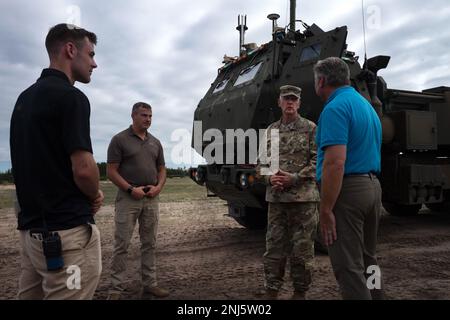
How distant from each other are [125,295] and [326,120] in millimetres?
2414

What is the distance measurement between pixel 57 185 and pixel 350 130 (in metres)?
1.67

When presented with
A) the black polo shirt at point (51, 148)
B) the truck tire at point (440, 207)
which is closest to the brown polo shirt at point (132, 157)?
the black polo shirt at point (51, 148)

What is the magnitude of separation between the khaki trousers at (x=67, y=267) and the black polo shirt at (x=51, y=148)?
0.06 metres

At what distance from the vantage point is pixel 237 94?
20.3 ft

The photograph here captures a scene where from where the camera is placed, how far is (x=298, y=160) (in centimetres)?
382

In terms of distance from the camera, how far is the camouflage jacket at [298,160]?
367cm

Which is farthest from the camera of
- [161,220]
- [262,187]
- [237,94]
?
[161,220]

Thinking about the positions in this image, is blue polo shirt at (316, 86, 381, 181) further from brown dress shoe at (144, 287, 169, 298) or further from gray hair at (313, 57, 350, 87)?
brown dress shoe at (144, 287, 169, 298)

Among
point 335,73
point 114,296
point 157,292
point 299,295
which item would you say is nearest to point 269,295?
point 299,295

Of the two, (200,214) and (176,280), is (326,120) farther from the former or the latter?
(200,214)

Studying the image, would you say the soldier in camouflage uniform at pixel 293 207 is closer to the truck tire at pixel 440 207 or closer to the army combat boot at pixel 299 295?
the army combat boot at pixel 299 295

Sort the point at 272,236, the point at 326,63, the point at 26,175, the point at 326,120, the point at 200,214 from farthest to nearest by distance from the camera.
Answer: the point at 200,214, the point at 272,236, the point at 326,63, the point at 326,120, the point at 26,175

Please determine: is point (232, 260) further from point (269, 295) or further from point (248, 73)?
point (248, 73)
